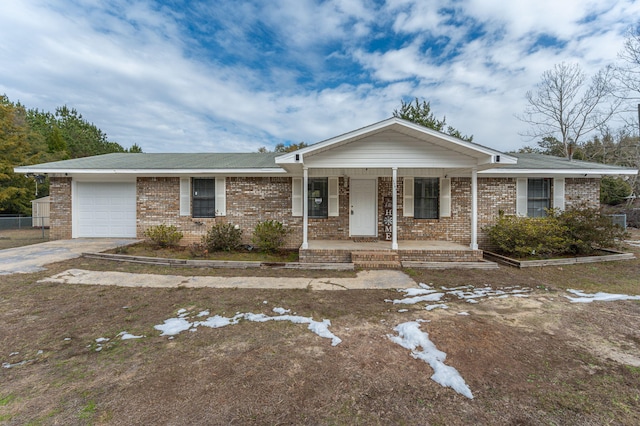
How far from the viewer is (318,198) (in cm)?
906

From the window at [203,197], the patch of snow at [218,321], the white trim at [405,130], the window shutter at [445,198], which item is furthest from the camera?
the window at [203,197]

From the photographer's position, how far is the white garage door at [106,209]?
9.65 m

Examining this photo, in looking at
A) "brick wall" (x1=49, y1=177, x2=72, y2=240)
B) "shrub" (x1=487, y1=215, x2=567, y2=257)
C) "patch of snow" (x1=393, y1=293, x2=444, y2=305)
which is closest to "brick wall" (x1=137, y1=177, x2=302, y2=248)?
"brick wall" (x1=49, y1=177, x2=72, y2=240)

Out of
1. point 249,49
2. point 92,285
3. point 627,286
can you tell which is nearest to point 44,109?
point 249,49

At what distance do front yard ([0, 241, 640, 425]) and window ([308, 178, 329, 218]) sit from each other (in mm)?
4647

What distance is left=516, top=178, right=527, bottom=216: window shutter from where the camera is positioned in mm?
9070

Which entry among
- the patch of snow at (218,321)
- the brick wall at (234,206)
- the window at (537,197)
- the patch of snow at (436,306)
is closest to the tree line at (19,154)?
the brick wall at (234,206)

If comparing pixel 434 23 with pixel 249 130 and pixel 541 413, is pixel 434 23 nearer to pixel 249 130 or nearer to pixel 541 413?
pixel 541 413

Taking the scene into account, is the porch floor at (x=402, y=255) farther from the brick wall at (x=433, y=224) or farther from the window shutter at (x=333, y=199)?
the window shutter at (x=333, y=199)

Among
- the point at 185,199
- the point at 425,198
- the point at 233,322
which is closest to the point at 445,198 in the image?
the point at 425,198

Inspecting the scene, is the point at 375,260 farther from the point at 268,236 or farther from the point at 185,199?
the point at 185,199

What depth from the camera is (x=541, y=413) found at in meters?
2.03

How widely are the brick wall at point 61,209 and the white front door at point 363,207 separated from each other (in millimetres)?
10004

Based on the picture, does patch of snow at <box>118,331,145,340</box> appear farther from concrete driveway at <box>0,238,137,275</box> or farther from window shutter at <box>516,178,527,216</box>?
window shutter at <box>516,178,527,216</box>
